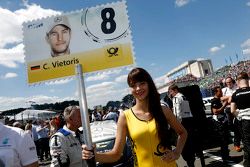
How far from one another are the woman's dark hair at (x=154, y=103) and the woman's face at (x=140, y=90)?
26 mm

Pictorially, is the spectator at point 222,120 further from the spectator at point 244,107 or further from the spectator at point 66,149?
the spectator at point 66,149

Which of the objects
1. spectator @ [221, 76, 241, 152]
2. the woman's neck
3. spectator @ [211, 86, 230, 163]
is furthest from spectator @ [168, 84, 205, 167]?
the woman's neck

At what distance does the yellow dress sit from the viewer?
10.5ft

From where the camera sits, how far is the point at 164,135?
321cm

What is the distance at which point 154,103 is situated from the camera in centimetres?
336

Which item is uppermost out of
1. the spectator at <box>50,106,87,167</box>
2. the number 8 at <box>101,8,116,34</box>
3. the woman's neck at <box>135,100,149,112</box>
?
the number 8 at <box>101,8,116,34</box>

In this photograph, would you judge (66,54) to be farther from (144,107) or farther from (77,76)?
(144,107)

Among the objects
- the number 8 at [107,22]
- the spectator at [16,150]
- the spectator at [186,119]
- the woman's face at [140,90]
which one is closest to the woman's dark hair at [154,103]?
the woman's face at [140,90]

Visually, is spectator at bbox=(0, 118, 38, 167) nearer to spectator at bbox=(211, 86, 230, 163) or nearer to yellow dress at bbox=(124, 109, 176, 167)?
yellow dress at bbox=(124, 109, 176, 167)

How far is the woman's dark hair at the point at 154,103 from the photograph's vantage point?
3219 millimetres

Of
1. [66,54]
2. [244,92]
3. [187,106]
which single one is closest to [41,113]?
[187,106]

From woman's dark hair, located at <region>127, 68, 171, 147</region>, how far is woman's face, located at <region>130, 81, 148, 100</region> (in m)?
0.03

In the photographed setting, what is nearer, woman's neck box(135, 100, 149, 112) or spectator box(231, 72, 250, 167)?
woman's neck box(135, 100, 149, 112)

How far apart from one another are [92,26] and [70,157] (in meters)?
1.81
